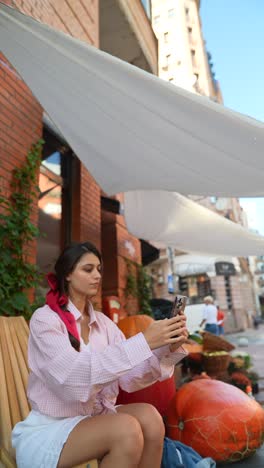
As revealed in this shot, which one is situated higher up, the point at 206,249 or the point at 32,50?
the point at 32,50

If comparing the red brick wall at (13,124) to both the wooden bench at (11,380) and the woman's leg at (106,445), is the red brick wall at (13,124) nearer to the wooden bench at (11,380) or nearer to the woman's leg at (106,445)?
the wooden bench at (11,380)

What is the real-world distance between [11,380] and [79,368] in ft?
3.57

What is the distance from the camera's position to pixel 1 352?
2238 mm

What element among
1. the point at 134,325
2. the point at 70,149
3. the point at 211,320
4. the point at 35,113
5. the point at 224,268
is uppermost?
the point at 70,149

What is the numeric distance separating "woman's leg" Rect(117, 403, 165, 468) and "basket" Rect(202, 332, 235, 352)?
156 inches

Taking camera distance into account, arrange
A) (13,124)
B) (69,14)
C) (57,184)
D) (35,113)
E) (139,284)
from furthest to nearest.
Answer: (139,284) < (57,184) < (69,14) < (35,113) < (13,124)

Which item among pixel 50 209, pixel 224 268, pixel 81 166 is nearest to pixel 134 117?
pixel 81 166

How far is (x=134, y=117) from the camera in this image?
101 inches

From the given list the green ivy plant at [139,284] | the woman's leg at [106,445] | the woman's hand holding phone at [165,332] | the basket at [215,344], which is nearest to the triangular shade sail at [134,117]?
the woman's hand holding phone at [165,332]

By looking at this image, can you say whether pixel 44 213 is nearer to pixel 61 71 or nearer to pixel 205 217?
pixel 205 217

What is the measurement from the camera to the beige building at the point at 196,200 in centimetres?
2138

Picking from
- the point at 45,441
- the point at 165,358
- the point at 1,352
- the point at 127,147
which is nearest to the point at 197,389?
the point at 165,358

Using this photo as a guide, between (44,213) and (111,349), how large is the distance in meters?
4.84

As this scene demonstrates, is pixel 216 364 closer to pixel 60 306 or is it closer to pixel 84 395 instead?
pixel 60 306
